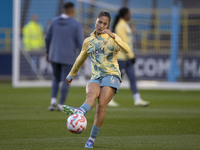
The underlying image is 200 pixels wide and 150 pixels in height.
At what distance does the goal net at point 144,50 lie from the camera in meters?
20.2

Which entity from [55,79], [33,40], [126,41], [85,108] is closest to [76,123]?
[85,108]

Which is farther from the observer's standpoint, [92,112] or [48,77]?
[48,77]

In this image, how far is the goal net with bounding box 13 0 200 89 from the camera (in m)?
20.2

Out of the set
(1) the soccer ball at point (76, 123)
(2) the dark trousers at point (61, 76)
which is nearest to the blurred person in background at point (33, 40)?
(2) the dark trousers at point (61, 76)

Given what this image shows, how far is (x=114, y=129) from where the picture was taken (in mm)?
8266

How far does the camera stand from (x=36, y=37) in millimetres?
22281

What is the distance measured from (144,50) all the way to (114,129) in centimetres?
1382

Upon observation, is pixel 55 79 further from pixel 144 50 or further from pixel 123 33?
pixel 144 50

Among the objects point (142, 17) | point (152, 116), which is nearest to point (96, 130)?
point (152, 116)

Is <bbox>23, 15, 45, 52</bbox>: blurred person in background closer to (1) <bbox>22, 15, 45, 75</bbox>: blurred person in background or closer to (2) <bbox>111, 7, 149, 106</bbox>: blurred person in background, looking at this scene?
(1) <bbox>22, 15, 45, 75</bbox>: blurred person in background

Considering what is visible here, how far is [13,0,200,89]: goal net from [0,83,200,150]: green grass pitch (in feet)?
26.3

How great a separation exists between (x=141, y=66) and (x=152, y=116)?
10.6m

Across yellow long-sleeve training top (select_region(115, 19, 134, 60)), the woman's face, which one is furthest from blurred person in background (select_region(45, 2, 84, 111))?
the woman's face

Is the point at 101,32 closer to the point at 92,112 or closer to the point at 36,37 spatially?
the point at 92,112
